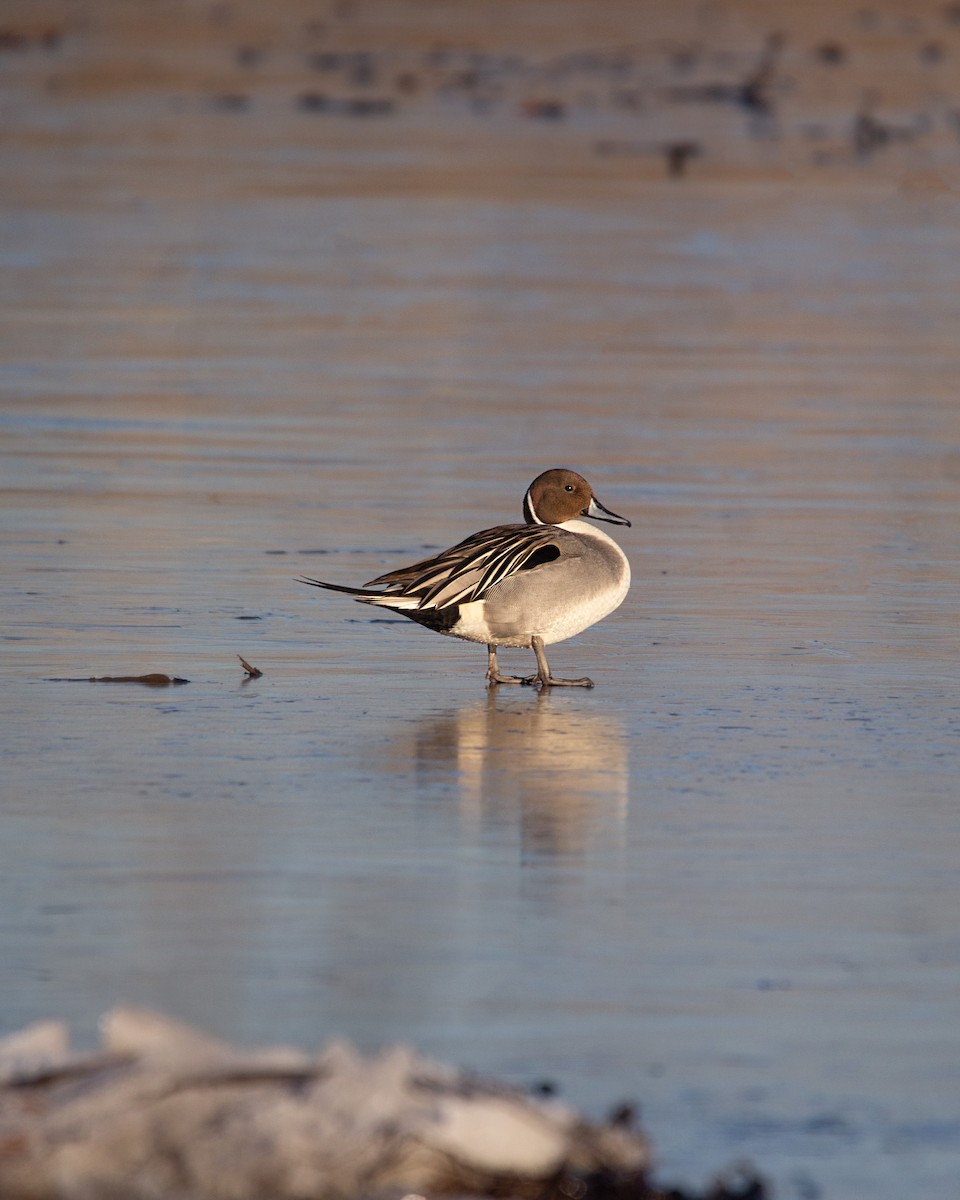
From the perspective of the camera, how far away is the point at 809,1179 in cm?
421

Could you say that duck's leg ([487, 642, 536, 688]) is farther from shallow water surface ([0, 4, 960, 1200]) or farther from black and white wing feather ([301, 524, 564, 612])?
black and white wing feather ([301, 524, 564, 612])

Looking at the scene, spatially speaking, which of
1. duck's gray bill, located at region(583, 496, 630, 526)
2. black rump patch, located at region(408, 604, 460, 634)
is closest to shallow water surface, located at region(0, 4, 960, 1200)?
black rump patch, located at region(408, 604, 460, 634)

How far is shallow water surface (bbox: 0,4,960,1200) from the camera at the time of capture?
500cm

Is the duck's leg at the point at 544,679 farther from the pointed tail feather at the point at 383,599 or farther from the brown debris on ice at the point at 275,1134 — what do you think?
the brown debris on ice at the point at 275,1134

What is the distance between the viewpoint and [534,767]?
725 centimetres

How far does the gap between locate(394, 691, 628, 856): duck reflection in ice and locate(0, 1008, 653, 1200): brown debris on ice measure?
91.0 inches

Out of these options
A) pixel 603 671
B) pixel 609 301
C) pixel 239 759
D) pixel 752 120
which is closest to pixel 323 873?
pixel 239 759

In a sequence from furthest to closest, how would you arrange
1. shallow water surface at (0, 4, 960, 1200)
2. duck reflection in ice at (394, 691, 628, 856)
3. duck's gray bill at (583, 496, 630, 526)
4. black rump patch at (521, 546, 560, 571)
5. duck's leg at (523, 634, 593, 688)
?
duck's gray bill at (583, 496, 630, 526), black rump patch at (521, 546, 560, 571), duck's leg at (523, 634, 593, 688), duck reflection in ice at (394, 691, 628, 856), shallow water surface at (0, 4, 960, 1200)

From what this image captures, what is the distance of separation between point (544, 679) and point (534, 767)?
133cm

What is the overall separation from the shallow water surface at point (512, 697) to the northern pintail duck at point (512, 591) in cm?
19

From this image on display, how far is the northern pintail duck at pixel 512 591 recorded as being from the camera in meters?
8.59

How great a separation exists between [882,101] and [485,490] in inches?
989

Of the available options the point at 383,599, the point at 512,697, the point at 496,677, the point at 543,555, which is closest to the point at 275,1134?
the point at 512,697

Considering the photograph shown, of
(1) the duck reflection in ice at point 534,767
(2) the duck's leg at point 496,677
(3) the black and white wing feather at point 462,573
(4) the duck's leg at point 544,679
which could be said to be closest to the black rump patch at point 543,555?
(3) the black and white wing feather at point 462,573
